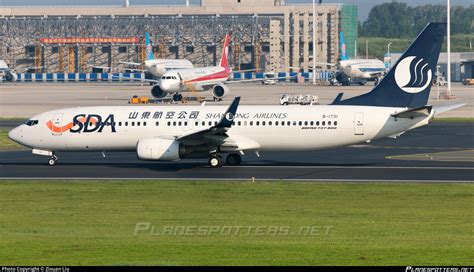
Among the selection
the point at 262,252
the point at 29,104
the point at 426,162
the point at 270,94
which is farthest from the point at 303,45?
the point at 262,252

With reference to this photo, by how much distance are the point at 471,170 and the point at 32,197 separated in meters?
22.0

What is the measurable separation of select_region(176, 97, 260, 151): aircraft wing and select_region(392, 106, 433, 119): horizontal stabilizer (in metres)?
7.46

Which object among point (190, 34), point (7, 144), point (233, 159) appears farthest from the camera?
point (190, 34)

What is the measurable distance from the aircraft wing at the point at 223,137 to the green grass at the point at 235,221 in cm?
577

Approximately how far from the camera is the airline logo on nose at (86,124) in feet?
166

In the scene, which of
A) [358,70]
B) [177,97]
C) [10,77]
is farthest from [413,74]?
[10,77]

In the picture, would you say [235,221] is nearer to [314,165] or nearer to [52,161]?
[314,165]

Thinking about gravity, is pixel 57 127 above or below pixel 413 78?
below

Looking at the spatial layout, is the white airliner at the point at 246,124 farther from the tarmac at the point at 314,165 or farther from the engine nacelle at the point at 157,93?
the engine nacelle at the point at 157,93

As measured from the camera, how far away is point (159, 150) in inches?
1889

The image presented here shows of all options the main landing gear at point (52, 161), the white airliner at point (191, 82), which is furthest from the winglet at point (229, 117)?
the white airliner at point (191, 82)

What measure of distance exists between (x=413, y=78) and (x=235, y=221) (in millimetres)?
21861

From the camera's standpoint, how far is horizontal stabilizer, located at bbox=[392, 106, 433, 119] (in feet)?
154

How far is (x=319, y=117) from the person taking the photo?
159 ft
